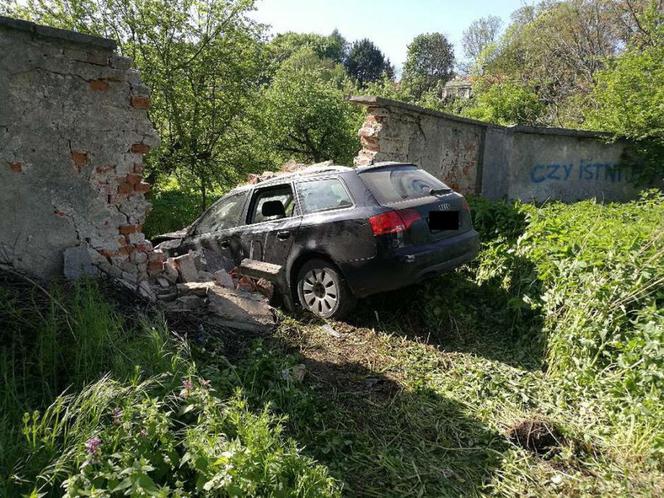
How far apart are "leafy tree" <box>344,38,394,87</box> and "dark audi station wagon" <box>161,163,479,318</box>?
195ft

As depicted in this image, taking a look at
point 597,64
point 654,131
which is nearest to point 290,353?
point 654,131

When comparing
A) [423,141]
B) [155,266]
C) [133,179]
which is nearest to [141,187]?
[133,179]

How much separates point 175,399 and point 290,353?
1.55 metres

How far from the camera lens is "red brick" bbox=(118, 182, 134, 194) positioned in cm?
466

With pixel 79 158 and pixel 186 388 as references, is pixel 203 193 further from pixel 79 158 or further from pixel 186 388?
pixel 186 388

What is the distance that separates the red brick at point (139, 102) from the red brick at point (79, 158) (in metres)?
0.67

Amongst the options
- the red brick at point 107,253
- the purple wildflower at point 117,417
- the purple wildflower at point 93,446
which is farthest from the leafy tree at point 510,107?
the purple wildflower at point 93,446

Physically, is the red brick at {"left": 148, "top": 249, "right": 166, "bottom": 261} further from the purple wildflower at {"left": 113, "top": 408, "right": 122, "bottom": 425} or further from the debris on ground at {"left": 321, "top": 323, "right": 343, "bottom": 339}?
the purple wildflower at {"left": 113, "top": 408, "right": 122, "bottom": 425}

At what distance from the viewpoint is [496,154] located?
9781 mm

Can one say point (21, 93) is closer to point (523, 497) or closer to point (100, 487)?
point (100, 487)

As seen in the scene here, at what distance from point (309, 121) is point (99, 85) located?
11615 millimetres

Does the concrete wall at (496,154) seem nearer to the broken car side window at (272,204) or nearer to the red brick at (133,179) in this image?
the broken car side window at (272,204)

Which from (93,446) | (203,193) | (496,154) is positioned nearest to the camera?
(93,446)

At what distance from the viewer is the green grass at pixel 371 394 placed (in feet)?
8.16
